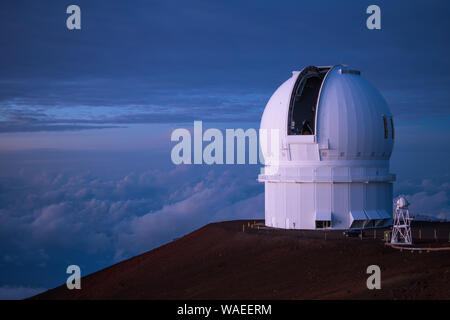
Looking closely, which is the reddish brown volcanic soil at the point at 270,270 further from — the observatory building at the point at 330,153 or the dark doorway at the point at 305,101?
the dark doorway at the point at 305,101

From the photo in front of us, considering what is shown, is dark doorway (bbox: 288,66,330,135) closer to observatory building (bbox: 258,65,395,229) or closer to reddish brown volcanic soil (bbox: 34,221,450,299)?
observatory building (bbox: 258,65,395,229)

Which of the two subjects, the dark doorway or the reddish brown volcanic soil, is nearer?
the reddish brown volcanic soil

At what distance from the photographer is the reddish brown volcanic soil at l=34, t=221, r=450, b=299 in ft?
74.4

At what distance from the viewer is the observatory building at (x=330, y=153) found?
34.8 metres

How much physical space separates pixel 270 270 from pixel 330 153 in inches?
390

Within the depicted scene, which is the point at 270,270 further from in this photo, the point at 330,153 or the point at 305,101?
the point at 305,101

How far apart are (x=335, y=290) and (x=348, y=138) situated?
13.7 meters

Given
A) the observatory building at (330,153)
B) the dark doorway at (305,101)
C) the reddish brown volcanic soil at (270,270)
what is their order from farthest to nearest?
the dark doorway at (305,101)
the observatory building at (330,153)
the reddish brown volcanic soil at (270,270)

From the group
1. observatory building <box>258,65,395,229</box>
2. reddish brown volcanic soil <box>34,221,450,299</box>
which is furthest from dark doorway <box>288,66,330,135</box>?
reddish brown volcanic soil <box>34,221,450,299</box>

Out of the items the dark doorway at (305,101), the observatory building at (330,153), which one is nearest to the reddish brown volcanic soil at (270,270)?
the observatory building at (330,153)

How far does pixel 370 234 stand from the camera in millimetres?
33156

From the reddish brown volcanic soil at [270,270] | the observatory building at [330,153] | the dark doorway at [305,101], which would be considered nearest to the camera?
the reddish brown volcanic soil at [270,270]

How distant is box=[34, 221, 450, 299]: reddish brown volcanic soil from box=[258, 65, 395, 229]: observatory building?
→ 6.88 feet

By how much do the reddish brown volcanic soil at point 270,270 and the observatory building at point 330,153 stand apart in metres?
2.10
